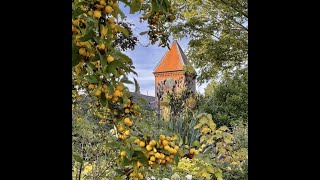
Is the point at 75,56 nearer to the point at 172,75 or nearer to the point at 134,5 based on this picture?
the point at 134,5

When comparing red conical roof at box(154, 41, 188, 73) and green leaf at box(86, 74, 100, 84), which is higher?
red conical roof at box(154, 41, 188, 73)

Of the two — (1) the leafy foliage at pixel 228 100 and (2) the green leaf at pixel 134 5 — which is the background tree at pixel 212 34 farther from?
(2) the green leaf at pixel 134 5

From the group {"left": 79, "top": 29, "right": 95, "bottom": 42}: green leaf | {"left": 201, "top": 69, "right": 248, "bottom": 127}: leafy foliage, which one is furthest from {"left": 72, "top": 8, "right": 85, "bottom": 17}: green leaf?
{"left": 201, "top": 69, "right": 248, "bottom": 127}: leafy foliage

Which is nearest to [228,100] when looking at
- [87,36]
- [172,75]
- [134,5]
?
[172,75]

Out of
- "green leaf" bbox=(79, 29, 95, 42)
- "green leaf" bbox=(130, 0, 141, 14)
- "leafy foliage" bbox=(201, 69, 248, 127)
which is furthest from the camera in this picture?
"leafy foliage" bbox=(201, 69, 248, 127)

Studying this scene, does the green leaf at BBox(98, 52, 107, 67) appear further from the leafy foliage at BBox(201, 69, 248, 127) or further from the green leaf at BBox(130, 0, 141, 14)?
the leafy foliage at BBox(201, 69, 248, 127)

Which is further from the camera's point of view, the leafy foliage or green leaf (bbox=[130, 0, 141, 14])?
the leafy foliage

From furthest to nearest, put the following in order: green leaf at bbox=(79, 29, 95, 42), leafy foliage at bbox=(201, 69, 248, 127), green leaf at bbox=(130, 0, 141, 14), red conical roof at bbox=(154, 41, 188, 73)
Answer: red conical roof at bbox=(154, 41, 188, 73)
leafy foliage at bbox=(201, 69, 248, 127)
green leaf at bbox=(130, 0, 141, 14)
green leaf at bbox=(79, 29, 95, 42)

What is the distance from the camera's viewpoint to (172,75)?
4.25m

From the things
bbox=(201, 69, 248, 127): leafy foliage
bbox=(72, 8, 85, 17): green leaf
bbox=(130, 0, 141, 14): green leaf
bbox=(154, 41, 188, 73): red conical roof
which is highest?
bbox=(154, 41, 188, 73): red conical roof

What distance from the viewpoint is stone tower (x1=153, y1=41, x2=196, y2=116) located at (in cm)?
404
